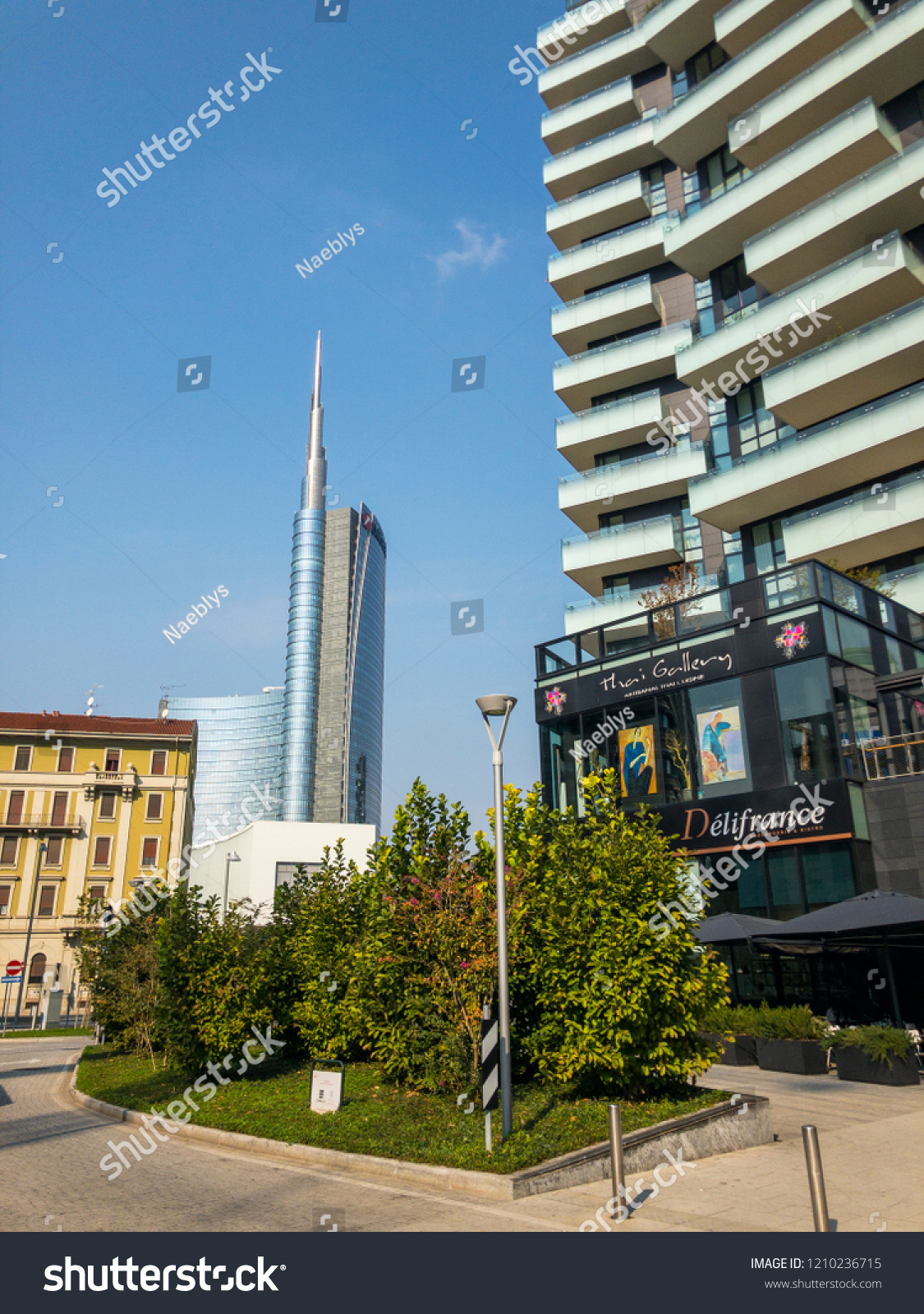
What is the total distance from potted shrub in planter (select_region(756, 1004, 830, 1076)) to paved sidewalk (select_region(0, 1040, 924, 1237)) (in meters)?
3.60

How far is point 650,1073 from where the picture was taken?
10914 mm

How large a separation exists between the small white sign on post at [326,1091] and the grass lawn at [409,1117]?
0.11m

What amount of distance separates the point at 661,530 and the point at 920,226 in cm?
1276

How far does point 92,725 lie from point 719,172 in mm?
52390

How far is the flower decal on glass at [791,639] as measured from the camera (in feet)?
72.9

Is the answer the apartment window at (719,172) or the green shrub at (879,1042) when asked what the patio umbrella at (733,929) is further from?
the apartment window at (719,172)

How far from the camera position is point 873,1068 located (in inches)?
570

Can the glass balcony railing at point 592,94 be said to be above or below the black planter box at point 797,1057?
above

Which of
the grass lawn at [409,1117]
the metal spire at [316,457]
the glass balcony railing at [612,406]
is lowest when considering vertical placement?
the grass lawn at [409,1117]

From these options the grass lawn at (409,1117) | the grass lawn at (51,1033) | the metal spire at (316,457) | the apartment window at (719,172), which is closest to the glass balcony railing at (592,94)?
the apartment window at (719,172)

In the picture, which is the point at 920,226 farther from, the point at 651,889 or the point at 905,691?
the point at 651,889

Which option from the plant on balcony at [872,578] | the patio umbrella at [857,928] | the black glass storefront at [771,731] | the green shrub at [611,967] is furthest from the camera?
the plant on balcony at [872,578]

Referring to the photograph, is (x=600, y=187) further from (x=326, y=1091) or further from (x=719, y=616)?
(x=326, y=1091)

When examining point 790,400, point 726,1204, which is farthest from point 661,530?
point 726,1204
